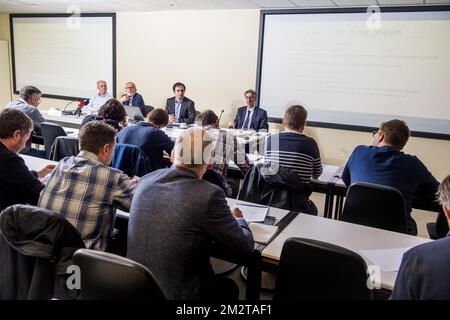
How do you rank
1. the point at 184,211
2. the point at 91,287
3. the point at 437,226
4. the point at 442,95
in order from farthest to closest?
1. the point at 442,95
2. the point at 437,226
3. the point at 184,211
4. the point at 91,287

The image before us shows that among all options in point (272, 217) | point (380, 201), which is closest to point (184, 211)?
point (272, 217)

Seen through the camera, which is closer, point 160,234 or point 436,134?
point 160,234

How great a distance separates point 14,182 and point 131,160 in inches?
38.7

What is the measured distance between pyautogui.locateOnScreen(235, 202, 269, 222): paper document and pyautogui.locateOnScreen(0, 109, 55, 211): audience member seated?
114 centimetres

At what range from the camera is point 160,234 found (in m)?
1.50

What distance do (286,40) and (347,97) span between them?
1225 millimetres

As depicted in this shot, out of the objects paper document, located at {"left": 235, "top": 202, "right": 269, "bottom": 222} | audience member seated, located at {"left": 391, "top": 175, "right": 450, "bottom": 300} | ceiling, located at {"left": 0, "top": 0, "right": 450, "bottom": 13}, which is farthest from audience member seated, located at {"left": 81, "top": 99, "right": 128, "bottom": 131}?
audience member seated, located at {"left": 391, "top": 175, "right": 450, "bottom": 300}

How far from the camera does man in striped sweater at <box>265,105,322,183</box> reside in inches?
104

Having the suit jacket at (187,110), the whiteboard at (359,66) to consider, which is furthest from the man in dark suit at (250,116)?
the suit jacket at (187,110)

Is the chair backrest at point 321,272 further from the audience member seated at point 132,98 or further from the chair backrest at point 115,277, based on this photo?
the audience member seated at point 132,98

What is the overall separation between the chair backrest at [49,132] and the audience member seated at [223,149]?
165 centimetres

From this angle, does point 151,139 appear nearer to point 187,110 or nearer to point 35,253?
point 35,253

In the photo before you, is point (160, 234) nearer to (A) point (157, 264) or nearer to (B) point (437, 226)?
(A) point (157, 264)

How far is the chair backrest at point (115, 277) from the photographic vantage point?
124 cm
